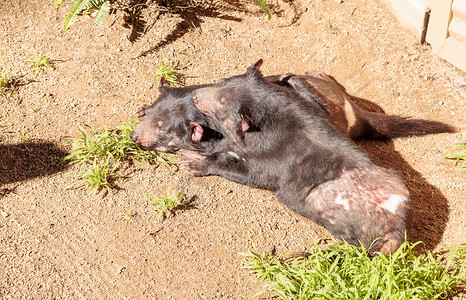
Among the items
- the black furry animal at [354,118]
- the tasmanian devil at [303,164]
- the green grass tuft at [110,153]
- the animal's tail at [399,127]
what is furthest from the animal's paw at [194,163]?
the animal's tail at [399,127]

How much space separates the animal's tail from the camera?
4176 mm

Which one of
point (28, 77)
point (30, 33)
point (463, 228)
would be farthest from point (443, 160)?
point (30, 33)

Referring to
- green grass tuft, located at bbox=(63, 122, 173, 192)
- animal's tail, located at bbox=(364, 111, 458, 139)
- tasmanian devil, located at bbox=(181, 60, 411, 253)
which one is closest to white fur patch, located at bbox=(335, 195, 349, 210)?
tasmanian devil, located at bbox=(181, 60, 411, 253)

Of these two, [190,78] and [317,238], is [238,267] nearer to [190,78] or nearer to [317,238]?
[317,238]

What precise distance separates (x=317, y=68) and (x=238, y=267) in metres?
2.35

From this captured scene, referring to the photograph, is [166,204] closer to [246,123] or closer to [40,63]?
[246,123]

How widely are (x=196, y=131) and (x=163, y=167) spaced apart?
582 millimetres

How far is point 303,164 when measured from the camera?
3.53m

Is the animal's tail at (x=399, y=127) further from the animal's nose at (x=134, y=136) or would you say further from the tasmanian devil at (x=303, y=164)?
the animal's nose at (x=134, y=136)

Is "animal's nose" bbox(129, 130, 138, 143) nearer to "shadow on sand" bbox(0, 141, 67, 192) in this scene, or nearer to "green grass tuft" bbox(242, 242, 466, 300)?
"shadow on sand" bbox(0, 141, 67, 192)

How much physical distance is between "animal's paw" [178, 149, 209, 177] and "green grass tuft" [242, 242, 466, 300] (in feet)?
3.25

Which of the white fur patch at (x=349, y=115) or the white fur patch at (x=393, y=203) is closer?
the white fur patch at (x=393, y=203)

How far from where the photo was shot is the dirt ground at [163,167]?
3.54m

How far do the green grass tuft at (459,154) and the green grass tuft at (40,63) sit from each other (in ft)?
13.5
